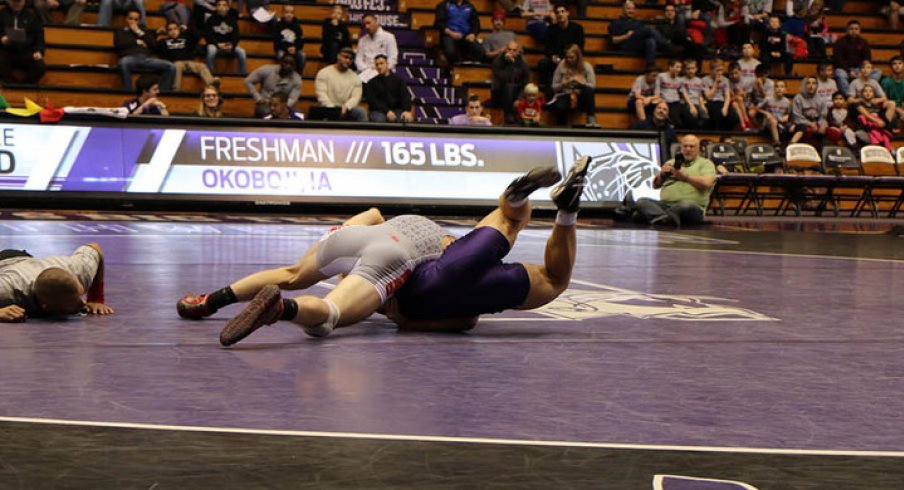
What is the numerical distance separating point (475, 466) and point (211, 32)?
14428mm

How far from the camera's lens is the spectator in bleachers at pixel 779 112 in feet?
60.0

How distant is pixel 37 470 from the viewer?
289 cm

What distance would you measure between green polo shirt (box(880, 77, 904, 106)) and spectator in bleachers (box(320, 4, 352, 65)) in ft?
28.0

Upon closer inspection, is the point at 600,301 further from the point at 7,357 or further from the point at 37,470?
the point at 37,470

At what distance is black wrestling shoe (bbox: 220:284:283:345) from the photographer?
440cm

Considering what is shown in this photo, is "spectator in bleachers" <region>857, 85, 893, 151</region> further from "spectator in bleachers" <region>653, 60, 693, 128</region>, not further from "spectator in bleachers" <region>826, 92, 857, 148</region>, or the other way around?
"spectator in bleachers" <region>653, 60, 693, 128</region>

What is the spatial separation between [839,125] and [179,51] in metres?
9.63

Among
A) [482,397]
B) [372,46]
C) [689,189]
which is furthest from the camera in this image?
[372,46]

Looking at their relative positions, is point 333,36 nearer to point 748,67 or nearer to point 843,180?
point 748,67

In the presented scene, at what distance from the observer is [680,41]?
1923 cm

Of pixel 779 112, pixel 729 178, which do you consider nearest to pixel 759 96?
pixel 779 112

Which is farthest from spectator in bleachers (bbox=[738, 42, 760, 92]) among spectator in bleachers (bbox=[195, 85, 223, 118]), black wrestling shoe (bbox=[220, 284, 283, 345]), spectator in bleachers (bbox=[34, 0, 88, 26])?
black wrestling shoe (bbox=[220, 284, 283, 345])

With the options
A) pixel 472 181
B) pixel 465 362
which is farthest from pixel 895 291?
pixel 472 181

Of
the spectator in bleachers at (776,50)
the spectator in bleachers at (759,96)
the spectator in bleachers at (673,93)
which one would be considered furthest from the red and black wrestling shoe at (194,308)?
the spectator in bleachers at (776,50)
